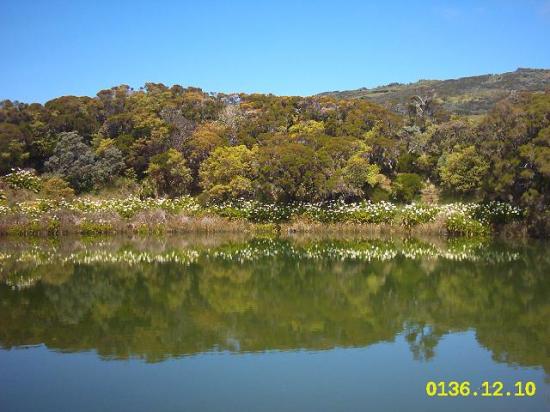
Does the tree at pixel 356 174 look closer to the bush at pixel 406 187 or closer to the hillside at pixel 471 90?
the bush at pixel 406 187

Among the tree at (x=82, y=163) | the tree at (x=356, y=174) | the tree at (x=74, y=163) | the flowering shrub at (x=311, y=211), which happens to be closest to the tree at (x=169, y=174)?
the flowering shrub at (x=311, y=211)

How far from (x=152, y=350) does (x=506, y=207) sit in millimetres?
22013

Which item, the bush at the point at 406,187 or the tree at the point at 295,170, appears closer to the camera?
the tree at the point at 295,170

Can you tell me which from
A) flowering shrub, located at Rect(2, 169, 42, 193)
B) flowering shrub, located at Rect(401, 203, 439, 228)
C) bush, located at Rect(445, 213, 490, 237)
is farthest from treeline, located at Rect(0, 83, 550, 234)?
flowering shrub, located at Rect(401, 203, 439, 228)

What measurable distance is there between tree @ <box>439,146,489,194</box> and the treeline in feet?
0.20

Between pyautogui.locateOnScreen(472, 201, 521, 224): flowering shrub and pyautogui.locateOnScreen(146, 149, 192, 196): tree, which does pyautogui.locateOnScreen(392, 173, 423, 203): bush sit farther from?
pyautogui.locateOnScreen(146, 149, 192, 196): tree

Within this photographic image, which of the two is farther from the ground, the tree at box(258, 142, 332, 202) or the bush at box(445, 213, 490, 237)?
the tree at box(258, 142, 332, 202)

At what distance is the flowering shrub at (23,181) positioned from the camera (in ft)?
107

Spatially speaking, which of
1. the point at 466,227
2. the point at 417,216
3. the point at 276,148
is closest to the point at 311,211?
the point at 276,148

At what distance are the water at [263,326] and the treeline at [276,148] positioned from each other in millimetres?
6675

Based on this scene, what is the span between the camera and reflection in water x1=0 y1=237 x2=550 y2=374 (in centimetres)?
1094

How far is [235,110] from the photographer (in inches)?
1634

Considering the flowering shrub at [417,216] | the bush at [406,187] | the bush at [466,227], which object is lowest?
the bush at [466,227]

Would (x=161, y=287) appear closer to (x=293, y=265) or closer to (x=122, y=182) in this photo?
(x=293, y=265)
